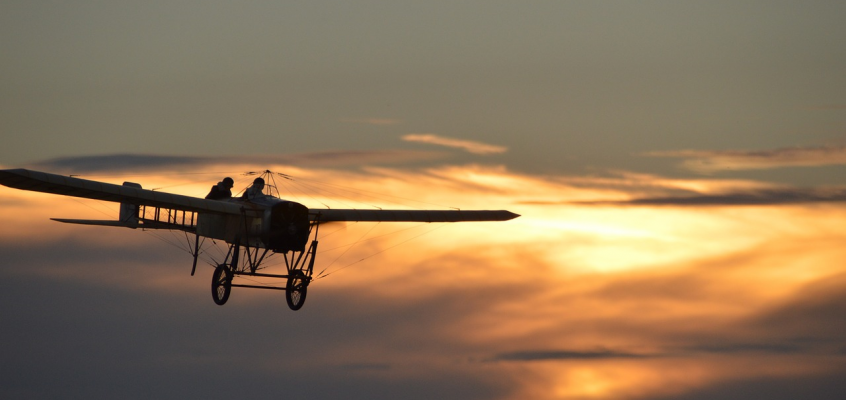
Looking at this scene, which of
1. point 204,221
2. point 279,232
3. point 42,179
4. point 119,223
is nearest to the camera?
point 42,179

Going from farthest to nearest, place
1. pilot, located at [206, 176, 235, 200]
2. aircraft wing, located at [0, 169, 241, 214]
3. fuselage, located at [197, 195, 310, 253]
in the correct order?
1. pilot, located at [206, 176, 235, 200]
2. fuselage, located at [197, 195, 310, 253]
3. aircraft wing, located at [0, 169, 241, 214]

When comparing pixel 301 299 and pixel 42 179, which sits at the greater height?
pixel 42 179

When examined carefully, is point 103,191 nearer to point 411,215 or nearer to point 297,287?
point 297,287

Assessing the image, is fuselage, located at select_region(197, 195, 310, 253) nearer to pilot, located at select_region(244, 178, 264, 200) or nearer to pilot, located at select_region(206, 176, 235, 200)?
pilot, located at select_region(244, 178, 264, 200)

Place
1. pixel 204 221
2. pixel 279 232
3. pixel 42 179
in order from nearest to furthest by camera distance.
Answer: pixel 42 179 < pixel 279 232 < pixel 204 221

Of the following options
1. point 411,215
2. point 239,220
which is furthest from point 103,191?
point 411,215

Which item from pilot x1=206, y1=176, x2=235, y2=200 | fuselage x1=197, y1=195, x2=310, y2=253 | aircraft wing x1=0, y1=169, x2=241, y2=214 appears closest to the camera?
aircraft wing x1=0, y1=169, x2=241, y2=214

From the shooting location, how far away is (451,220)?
62438mm

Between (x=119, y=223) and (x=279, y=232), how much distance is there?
12.4 m

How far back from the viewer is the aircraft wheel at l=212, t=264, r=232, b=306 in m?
54.1

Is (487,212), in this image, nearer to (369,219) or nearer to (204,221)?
(369,219)

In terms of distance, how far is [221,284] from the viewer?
54.3 metres

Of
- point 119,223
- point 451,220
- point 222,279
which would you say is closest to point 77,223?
point 119,223

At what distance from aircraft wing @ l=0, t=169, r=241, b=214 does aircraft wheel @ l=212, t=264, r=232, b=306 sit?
7.33ft
